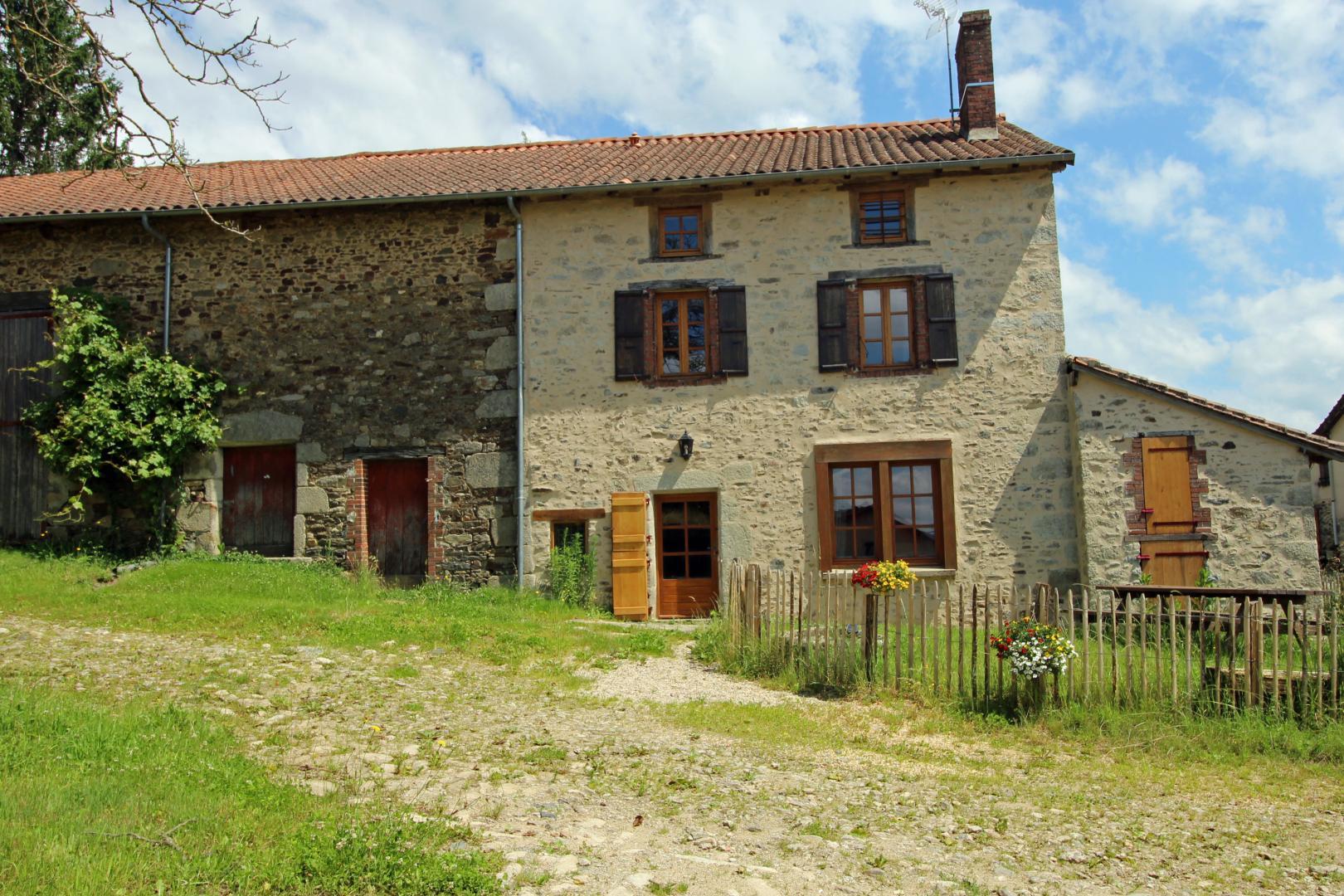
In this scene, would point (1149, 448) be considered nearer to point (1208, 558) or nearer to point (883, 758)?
point (1208, 558)

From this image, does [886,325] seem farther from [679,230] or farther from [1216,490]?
[1216,490]

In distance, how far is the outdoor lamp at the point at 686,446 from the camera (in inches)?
526

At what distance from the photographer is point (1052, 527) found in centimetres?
1282

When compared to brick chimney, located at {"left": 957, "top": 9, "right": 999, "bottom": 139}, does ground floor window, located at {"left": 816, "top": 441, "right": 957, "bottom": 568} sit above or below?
below

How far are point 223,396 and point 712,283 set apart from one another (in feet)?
22.8

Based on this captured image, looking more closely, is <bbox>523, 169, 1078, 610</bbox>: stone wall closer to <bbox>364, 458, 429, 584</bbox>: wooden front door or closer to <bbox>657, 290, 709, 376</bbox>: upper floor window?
<bbox>657, 290, 709, 376</bbox>: upper floor window

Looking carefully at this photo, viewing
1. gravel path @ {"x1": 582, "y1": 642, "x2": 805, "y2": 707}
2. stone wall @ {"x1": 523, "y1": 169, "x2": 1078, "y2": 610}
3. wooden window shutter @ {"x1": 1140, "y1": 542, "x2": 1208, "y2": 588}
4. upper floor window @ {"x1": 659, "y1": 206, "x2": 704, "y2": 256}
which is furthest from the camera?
upper floor window @ {"x1": 659, "y1": 206, "x2": 704, "y2": 256}

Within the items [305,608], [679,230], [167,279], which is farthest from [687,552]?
[167,279]

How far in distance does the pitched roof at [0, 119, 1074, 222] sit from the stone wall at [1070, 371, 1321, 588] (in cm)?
339

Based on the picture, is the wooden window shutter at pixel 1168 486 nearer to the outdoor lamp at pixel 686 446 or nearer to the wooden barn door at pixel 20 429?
the outdoor lamp at pixel 686 446

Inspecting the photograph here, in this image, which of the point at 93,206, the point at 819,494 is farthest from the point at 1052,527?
the point at 93,206

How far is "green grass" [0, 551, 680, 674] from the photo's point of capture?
32.2 ft

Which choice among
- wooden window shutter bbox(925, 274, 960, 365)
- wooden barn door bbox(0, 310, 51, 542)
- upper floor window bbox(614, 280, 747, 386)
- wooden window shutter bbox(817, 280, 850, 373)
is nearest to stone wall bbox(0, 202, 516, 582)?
wooden barn door bbox(0, 310, 51, 542)

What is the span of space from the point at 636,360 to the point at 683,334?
75 centimetres
